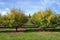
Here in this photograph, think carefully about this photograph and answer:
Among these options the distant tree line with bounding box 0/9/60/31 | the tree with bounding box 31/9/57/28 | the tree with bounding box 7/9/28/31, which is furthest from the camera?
the tree with bounding box 31/9/57/28

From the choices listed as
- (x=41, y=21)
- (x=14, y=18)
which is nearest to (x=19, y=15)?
(x=14, y=18)

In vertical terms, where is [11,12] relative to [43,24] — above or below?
above

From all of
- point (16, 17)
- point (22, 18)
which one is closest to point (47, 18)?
point (22, 18)

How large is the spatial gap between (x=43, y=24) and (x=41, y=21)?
879 millimetres

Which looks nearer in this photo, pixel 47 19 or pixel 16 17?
pixel 16 17

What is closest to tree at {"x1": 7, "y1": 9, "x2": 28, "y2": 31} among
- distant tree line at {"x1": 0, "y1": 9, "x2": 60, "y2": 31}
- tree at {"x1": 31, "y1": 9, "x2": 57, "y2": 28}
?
distant tree line at {"x1": 0, "y1": 9, "x2": 60, "y2": 31}

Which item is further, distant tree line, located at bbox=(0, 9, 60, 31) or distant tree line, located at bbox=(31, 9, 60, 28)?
distant tree line, located at bbox=(31, 9, 60, 28)

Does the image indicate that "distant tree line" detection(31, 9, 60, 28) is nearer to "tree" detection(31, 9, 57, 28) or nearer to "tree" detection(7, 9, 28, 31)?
"tree" detection(31, 9, 57, 28)

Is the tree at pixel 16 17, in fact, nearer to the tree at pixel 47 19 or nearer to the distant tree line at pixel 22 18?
the distant tree line at pixel 22 18

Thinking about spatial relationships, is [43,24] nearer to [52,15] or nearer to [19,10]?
[52,15]

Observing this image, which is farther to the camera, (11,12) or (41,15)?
(41,15)

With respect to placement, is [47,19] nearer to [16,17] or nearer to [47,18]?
[47,18]

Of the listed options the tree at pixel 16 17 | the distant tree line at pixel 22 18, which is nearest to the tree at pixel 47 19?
the distant tree line at pixel 22 18

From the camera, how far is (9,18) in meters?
39.3
